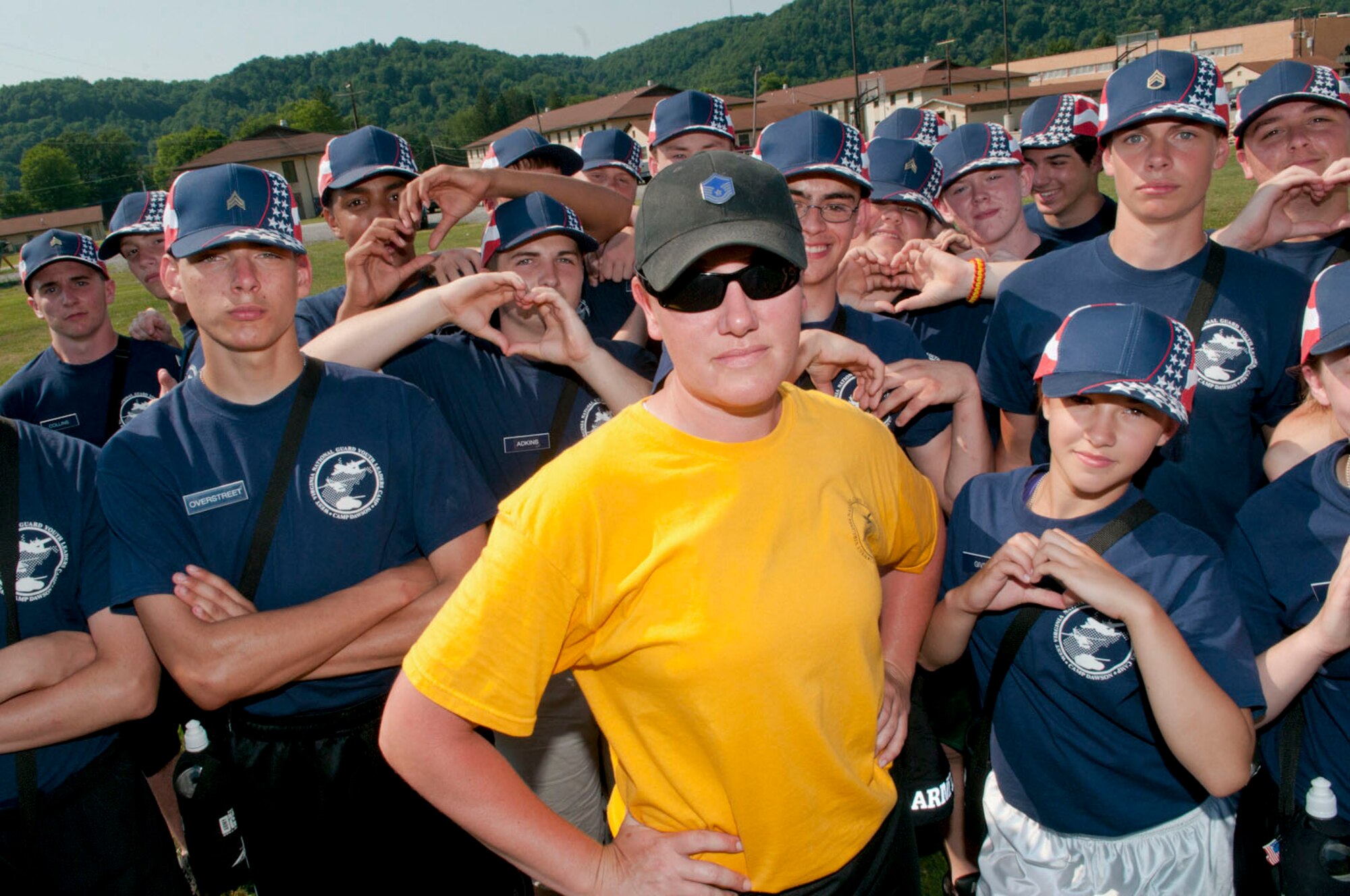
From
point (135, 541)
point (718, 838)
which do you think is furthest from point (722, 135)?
point (718, 838)

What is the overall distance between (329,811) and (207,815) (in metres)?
0.76

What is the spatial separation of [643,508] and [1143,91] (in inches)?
122

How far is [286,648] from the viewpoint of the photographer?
284cm

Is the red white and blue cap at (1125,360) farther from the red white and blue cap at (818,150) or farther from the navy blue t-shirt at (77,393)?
the navy blue t-shirt at (77,393)

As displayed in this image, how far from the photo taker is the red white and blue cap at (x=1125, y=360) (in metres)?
2.74

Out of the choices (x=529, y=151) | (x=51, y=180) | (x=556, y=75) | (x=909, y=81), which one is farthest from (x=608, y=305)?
(x=556, y=75)

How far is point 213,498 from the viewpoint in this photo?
2.94 metres

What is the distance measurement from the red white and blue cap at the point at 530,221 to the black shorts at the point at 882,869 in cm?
288

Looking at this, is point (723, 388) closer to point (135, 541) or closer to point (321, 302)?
point (135, 541)

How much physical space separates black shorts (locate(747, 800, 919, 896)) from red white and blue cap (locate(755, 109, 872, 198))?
2604mm

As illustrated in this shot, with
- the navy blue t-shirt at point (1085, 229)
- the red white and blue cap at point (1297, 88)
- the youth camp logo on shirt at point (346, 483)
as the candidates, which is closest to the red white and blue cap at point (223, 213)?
the youth camp logo on shirt at point (346, 483)

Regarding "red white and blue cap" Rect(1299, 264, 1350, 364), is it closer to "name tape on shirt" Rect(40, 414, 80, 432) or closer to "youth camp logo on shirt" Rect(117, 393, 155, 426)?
"youth camp logo on shirt" Rect(117, 393, 155, 426)

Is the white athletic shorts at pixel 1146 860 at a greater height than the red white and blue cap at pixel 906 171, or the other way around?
the red white and blue cap at pixel 906 171

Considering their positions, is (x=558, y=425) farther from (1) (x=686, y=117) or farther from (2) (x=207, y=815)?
(1) (x=686, y=117)
